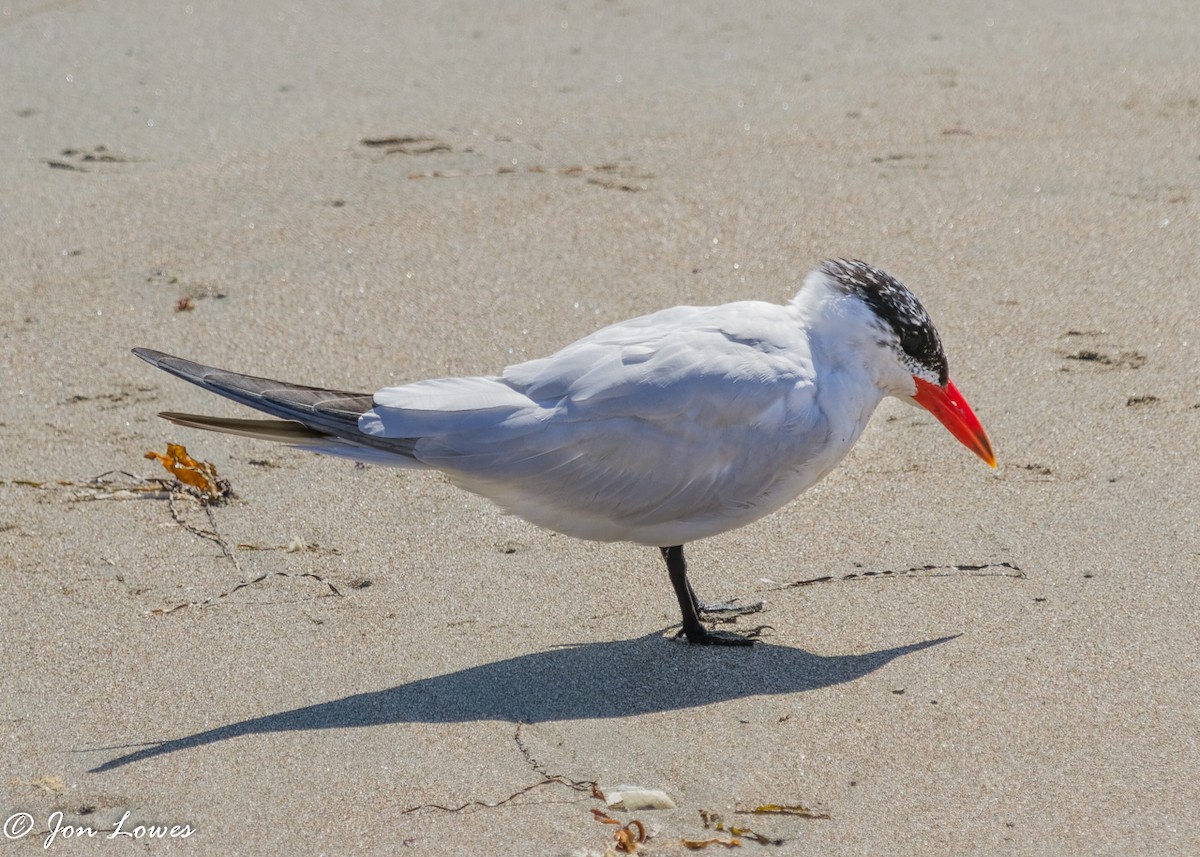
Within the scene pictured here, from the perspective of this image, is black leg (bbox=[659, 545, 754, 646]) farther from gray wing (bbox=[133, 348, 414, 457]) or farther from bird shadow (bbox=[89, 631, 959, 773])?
gray wing (bbox=[133, 348, 414, 457])

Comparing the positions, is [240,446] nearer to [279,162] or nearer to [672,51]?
[279,162]

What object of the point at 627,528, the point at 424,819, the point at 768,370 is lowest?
the point at 424,819

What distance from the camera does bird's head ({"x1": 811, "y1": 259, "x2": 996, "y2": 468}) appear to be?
384 cm

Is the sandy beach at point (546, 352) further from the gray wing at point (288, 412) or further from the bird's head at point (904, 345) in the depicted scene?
the gray wing at point (288, 412)

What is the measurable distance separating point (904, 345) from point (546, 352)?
4.91 ft

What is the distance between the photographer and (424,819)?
118 inches

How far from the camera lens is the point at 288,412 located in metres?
3.51

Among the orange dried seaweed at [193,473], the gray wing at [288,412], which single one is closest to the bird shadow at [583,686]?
the gray wing at [288,412]

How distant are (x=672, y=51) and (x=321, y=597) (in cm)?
418

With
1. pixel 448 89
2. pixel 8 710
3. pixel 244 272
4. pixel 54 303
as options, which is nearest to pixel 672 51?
pixel 448 89
